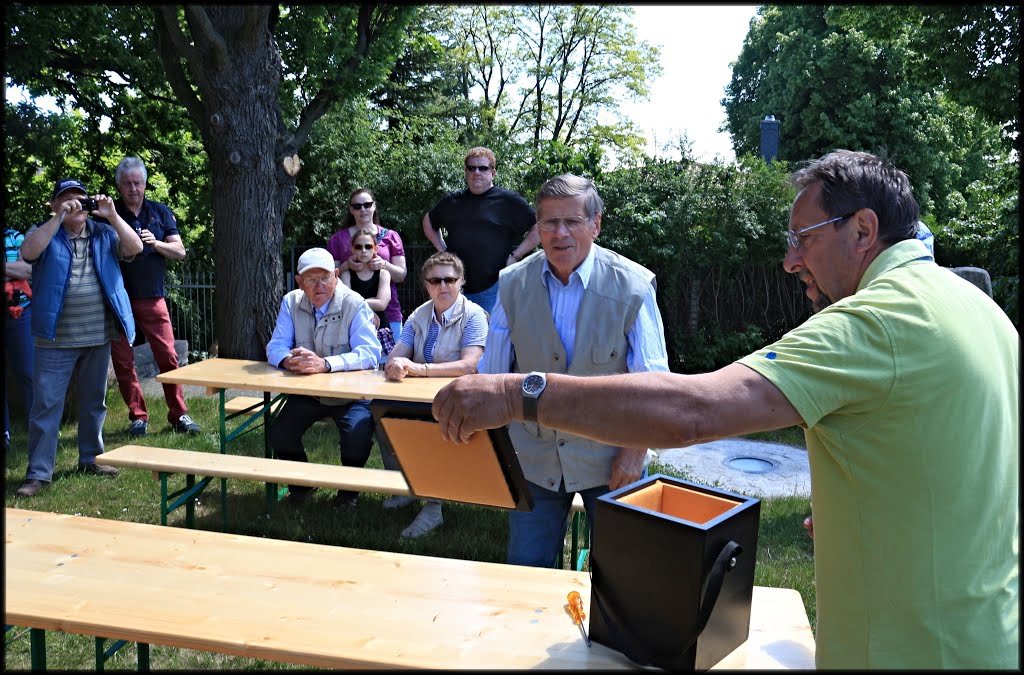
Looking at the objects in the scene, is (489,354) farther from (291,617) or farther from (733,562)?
(733,562)

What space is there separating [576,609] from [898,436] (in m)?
1.11

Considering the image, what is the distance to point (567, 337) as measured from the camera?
3275 mm

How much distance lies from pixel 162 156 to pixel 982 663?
504 inches

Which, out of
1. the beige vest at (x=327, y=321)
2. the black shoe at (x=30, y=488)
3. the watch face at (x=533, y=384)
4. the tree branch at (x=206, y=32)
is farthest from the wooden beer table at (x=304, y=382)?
the tree branch at (x=206, y=32)

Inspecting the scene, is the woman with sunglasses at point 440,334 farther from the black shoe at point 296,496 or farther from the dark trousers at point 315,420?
the black shoe at point 296,496

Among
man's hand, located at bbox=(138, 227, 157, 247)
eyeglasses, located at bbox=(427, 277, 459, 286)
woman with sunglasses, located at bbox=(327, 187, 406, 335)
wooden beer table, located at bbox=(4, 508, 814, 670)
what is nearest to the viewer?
wooden beer table, located at bbox=(4, 508, 814, 670)

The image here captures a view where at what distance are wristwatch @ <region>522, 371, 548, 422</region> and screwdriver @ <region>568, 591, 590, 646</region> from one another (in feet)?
2.65

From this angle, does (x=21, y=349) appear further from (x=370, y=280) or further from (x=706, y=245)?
(x=706, y=245)

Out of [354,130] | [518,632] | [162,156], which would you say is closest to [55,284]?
[518,632]

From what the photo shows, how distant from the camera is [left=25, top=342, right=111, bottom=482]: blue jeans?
5.89 metres

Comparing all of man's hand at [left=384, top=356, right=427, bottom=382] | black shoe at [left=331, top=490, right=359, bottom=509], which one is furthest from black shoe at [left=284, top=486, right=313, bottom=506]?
man's hand at [left=384, top=356, right=427, bottom=382]

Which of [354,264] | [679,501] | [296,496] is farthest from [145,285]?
[679,501]

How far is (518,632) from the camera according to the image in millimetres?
2268

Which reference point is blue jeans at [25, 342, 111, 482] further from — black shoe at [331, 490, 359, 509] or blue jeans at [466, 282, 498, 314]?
blue jeans at [466, 282, 498, 314]
